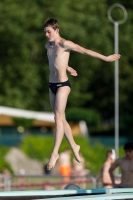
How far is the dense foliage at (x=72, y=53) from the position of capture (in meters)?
58.8

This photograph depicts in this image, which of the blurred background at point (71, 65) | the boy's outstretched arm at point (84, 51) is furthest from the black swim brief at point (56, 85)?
the blurred background at point (71, 65)

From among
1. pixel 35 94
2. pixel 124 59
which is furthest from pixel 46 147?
pixel 124 59

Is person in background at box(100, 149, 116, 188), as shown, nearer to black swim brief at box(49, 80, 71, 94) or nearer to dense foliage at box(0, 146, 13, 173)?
black swim brief at box(49, 80, 71, 94)

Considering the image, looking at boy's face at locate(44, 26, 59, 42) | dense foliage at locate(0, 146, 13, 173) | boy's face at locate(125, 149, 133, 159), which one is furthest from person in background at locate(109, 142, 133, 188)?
dense foliage at locate(0, 146, 13, 173)

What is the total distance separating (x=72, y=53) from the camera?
63.9 metres

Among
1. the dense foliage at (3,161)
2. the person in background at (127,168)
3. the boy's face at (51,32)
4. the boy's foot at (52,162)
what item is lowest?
the boy's foot at (52,162)

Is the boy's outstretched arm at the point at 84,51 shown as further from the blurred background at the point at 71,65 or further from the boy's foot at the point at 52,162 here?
A: the blurred background at the point at 71,65

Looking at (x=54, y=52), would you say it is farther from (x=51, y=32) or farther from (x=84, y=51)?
(x=84, y=51)

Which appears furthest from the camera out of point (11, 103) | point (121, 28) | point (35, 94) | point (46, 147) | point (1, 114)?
point (121, 28)

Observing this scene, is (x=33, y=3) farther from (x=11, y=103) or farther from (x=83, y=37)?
(x=11, y=103)

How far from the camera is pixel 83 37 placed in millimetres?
61156

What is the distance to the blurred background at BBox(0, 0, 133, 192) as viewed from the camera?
55.2 m

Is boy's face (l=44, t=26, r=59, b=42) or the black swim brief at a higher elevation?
boy's face (l=44, t=26, r=59, b=42)

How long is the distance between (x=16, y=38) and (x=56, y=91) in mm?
48352
